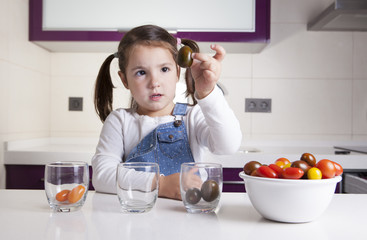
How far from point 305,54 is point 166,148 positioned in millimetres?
1370

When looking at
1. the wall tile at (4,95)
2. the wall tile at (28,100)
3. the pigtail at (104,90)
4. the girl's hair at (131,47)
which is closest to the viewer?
the girl's hair at (131,47)

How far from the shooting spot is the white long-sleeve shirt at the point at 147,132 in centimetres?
103

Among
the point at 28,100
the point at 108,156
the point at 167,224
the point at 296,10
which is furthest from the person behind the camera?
the point at 296,10

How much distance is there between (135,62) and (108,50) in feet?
3.55

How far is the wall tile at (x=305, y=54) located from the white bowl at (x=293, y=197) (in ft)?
5.58

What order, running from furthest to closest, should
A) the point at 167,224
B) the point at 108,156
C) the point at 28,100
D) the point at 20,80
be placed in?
the point at 28,100 < the point at 20,80 < the point at 108,156 < the point at 167,224

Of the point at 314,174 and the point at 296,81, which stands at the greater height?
the point at 296,81

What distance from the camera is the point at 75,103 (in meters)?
2.30

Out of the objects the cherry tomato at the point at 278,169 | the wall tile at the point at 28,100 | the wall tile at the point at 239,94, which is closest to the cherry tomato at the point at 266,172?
the cherry tomato at the point at 278,169

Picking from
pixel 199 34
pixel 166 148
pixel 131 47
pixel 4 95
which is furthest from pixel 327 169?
pixel 4 95

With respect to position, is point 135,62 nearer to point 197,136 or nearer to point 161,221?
point 197,136

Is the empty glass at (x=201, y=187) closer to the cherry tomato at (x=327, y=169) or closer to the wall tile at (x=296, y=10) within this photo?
the cherry tomato at (x=327, y=169)

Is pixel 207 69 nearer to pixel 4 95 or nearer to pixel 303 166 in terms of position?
pixel 303 166

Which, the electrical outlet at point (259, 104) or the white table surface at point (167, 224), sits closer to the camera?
the white table surface at point (167, 224)
